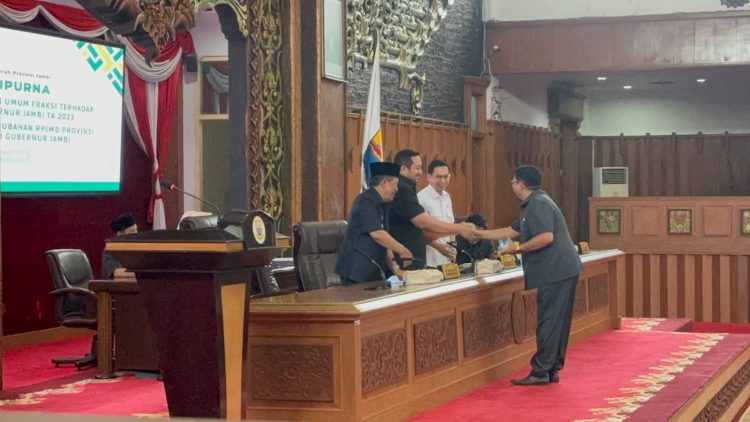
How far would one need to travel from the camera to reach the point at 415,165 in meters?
7.25

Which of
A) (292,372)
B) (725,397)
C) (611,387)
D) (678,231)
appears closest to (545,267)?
(611,387)

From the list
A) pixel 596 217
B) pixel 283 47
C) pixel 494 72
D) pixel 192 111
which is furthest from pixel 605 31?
pixel 283 47

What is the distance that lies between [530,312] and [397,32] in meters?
4.21

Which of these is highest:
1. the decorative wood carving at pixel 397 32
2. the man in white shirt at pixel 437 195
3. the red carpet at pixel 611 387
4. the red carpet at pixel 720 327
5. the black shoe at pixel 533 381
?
the decorative wood carving at pixel 397 32

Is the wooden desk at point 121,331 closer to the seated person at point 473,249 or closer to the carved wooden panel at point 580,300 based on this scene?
the seated person at point 473,249

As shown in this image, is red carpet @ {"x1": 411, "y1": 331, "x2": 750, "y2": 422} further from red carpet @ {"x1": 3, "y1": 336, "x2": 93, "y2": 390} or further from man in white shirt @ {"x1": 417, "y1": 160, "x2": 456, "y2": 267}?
red carpet @ {"x1": 3, "y1": 336, "x2": 93, "y2": 390}

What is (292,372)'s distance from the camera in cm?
518

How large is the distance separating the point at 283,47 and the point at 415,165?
6.58 ft

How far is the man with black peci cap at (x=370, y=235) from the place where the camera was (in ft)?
20.4

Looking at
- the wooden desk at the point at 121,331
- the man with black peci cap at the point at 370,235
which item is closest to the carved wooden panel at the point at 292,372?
the man with black peci cap at the point at 370,235

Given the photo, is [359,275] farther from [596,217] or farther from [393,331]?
[596,217]

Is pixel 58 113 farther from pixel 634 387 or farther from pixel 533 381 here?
pixel 634 387

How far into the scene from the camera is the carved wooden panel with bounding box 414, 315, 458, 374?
5.88 metres

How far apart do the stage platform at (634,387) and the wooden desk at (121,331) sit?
2.12 m
